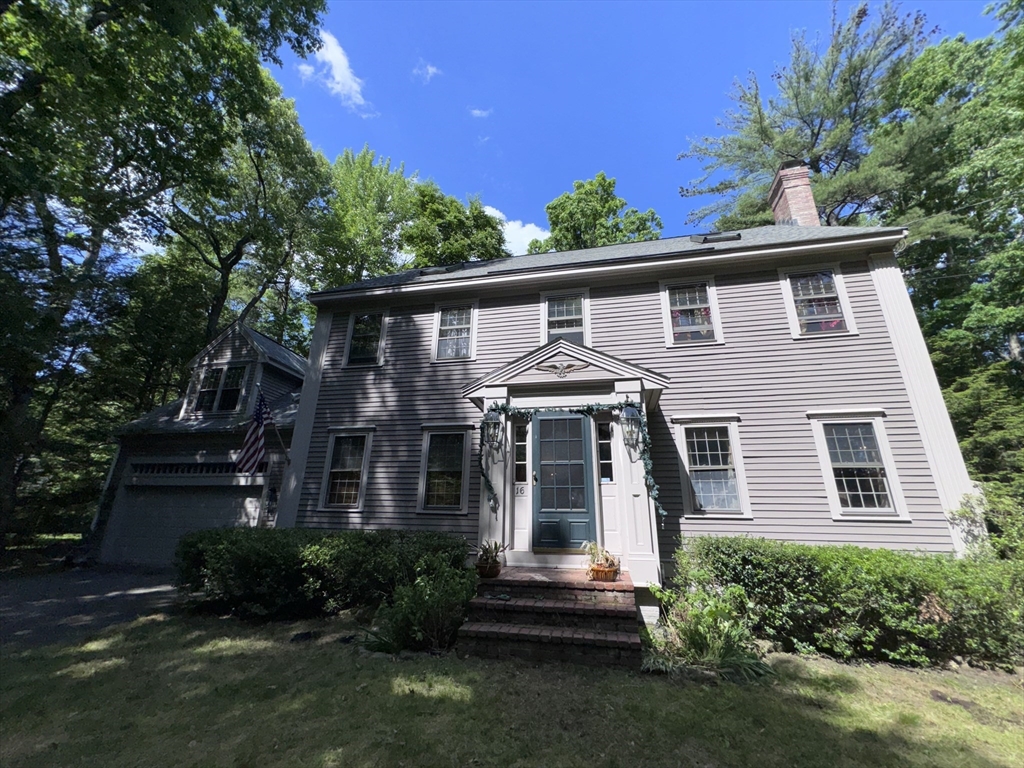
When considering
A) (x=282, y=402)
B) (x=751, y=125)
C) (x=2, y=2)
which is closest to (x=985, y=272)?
(x=751, y=125)

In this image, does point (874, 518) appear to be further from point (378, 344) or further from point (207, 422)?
point (207, 422)

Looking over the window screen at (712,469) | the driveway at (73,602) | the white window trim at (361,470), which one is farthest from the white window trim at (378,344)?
the window screen at (712,469)

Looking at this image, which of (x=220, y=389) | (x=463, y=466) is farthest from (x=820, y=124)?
(x=220, y=389)

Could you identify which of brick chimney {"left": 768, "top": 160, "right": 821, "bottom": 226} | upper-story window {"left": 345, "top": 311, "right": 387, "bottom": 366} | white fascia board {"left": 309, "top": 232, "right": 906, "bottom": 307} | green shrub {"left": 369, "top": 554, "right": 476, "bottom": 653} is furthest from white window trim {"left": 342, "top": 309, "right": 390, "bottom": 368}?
brick chimney {"left": 768, "top": 160, "right": 821, "bottom": 226}

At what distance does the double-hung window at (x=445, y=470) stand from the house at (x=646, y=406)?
1.3 inches

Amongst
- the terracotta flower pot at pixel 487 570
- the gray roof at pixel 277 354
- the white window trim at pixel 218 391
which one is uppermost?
the gray roof at pixel 277 354

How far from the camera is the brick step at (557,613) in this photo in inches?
199

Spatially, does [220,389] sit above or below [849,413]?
above

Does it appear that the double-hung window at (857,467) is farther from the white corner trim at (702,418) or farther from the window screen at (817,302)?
the window screen at (817,302)

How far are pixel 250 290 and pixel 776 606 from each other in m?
27.0

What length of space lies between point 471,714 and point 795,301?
9211 mm

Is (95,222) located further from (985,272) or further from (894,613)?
(985,272)

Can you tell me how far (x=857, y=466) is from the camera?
7.34 metres

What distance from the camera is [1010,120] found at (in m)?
12.2
